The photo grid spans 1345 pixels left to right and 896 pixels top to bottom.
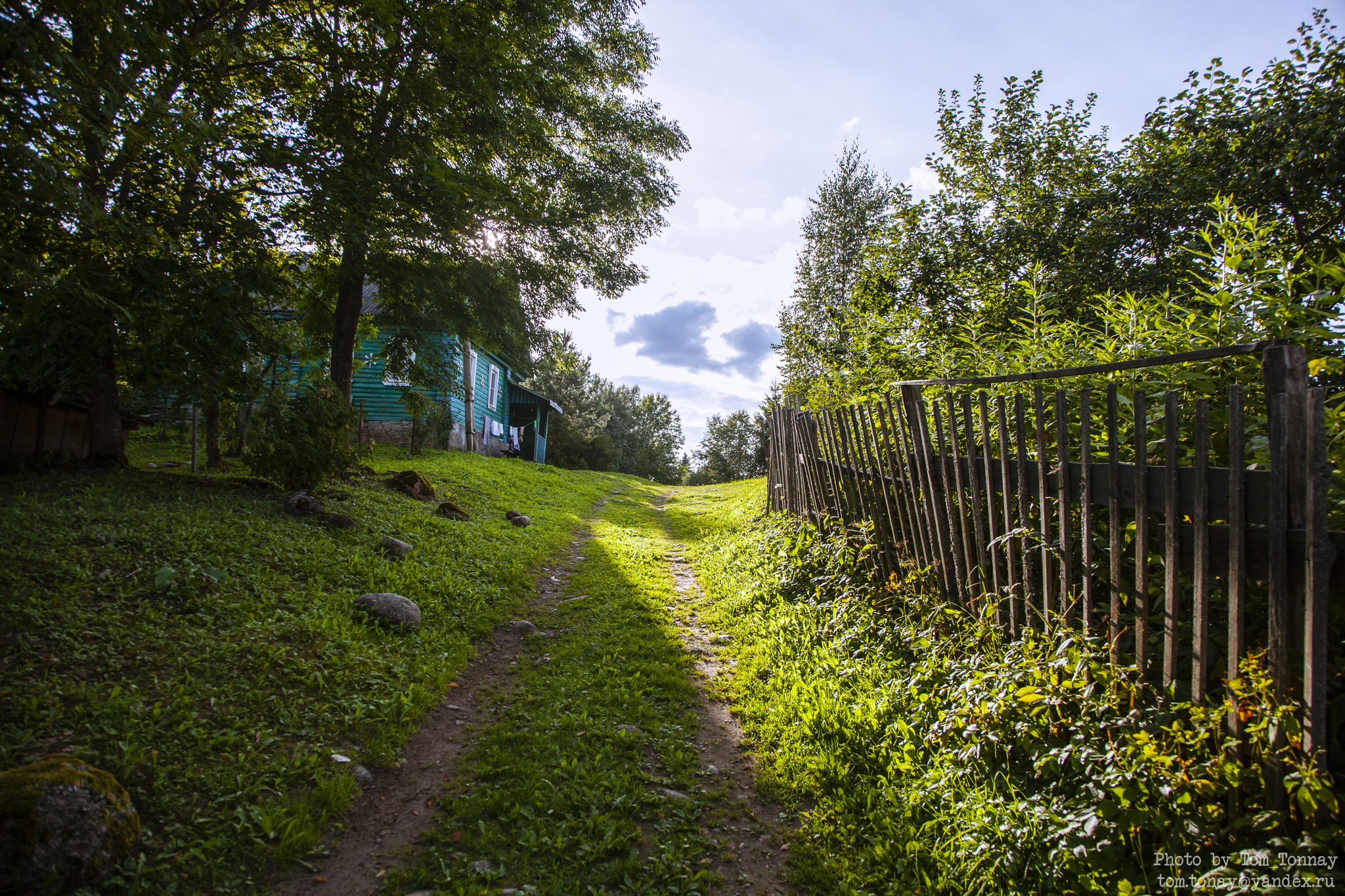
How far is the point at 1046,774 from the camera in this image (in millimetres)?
2455

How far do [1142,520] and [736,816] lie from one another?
236 centimetres

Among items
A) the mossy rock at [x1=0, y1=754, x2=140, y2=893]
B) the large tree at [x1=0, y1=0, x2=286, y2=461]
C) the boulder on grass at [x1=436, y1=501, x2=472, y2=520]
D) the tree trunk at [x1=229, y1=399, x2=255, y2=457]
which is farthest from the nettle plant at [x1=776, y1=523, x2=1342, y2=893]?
the tree trunk at [x1=229, y1=399, x2=255, y2=457]

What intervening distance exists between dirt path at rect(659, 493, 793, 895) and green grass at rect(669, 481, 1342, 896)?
10 centimetres

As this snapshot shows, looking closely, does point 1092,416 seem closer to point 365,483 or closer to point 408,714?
point 408,714

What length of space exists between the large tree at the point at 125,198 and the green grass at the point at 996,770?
226 inches

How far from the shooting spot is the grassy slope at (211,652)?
2.68 m

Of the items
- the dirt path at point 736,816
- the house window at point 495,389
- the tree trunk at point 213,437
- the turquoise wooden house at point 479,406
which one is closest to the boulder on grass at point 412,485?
the turquoise wooden house at point 479,406

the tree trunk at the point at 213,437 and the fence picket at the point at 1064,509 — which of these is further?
the tree trunk at the point at 213,437

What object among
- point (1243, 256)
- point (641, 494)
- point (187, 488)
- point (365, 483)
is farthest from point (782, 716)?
point (641, 494)

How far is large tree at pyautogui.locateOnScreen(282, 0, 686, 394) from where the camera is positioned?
6.90 m

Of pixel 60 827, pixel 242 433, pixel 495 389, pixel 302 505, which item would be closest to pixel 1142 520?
pixel 60 827

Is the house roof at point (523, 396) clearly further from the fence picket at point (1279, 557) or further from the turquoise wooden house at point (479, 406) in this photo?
the fence picket at point (1279, 557)

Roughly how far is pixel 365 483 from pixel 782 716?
8448mm

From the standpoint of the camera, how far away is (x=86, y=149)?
498 cm
